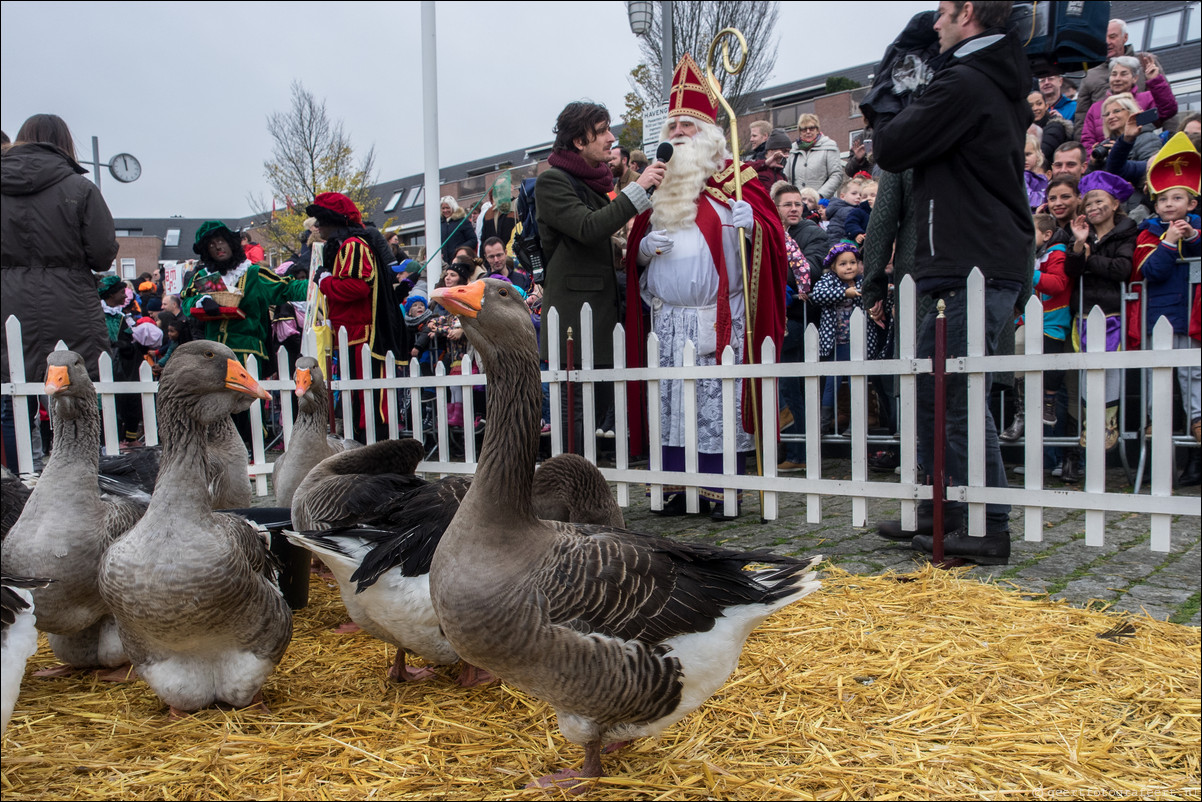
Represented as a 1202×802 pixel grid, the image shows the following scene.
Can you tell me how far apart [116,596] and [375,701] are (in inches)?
40.3

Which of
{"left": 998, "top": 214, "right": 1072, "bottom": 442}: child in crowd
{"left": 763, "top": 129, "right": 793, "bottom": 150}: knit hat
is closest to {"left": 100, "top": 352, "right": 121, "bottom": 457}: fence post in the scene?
{"left": 998, "top": 214, "right": 1072, "bottom": 442}: child in crowd

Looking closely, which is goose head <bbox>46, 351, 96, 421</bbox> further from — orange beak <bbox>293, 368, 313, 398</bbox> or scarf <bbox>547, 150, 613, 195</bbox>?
scarf <bbox>547, 150, 613, 195</bbox>

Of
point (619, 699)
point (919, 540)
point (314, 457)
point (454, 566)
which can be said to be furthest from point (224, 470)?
point (919, 540)

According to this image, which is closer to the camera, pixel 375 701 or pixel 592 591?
pixel 592 591

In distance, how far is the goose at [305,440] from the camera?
5121 mm

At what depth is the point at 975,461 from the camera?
468 centimetres

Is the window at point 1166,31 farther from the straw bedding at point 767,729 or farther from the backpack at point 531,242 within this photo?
the straw bedding at point 767,729

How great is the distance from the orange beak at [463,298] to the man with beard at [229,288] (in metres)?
7.25

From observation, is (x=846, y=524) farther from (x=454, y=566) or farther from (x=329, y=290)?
(x=329, y=290)

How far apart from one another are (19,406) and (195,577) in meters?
5.20

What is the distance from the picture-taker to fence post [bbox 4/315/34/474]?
6270 mm

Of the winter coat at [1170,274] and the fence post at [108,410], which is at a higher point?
the winter coat at [1170,274]

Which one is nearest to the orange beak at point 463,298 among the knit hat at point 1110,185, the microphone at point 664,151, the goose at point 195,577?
the goose at point 195,577

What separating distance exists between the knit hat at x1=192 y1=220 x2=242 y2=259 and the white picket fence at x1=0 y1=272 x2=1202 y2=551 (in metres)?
2.41
